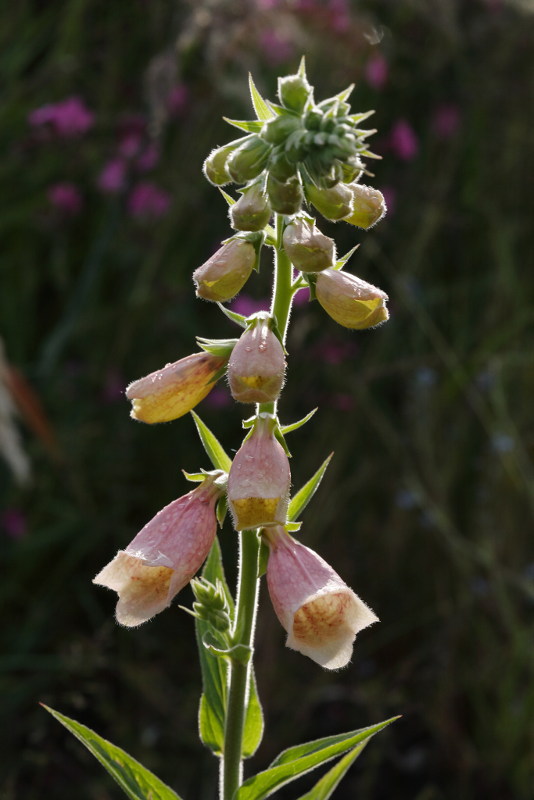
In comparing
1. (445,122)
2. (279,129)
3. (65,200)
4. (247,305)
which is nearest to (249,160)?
(279,129)

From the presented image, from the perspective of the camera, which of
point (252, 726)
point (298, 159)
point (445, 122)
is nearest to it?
point (298, 159)

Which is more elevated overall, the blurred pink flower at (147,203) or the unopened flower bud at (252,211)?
the unopened flower bud at (252,211)

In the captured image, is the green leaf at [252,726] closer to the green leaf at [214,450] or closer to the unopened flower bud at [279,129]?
the green leaf at [214,450]

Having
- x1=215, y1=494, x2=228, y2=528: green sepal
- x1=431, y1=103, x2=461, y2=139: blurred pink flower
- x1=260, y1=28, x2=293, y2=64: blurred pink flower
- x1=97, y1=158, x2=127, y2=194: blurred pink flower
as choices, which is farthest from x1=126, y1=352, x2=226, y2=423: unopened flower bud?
x1=431, y1=103, x2=461, y2=139: blurred pink flower

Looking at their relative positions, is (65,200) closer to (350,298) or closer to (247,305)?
(247,305)

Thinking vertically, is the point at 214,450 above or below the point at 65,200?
below

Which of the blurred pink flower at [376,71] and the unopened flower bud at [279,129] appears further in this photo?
the blurred pink flower at [376,71]

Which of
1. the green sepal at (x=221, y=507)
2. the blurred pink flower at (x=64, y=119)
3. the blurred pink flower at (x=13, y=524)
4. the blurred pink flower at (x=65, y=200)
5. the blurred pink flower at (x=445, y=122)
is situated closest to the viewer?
the green sepal at (x=221, y=507)

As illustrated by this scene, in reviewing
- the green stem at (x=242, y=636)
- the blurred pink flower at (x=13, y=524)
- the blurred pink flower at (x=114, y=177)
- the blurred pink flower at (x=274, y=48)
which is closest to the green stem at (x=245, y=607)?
the green stem at (x=242, y=636)
